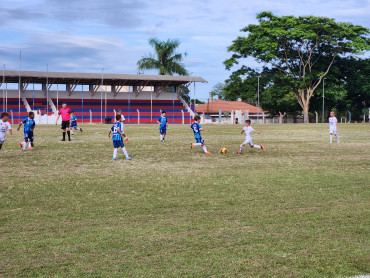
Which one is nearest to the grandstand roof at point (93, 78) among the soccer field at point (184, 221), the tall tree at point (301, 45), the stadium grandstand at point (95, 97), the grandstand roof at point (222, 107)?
the stadium grandstand at point (95, 97)

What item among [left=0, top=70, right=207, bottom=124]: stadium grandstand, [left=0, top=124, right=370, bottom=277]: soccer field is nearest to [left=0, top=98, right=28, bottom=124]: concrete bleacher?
[left=0, top=70, right=207, bottom=124]: stadium grandstand

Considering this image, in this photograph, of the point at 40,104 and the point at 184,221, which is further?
the point at 40,104

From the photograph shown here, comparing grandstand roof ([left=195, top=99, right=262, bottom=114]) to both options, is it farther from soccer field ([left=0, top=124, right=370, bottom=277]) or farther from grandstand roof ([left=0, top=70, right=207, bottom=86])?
soccer field ([left=0, top=124, right=370, bottom=277])

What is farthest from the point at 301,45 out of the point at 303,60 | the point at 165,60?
the point at 165,60

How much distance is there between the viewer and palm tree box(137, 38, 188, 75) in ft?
262

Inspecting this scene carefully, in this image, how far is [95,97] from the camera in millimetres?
72375

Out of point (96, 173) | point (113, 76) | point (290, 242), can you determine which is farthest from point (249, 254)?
point (113, 76)

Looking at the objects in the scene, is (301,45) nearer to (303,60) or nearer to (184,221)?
(303,60)

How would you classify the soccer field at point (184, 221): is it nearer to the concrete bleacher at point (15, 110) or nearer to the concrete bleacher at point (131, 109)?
the concrete bleacher at point (15, 110)

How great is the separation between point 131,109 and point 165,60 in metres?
15.2

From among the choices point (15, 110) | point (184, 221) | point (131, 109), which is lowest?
point (184, 221)

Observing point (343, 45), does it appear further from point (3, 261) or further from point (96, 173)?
point (3, 261)

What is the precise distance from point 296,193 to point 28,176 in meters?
6.65

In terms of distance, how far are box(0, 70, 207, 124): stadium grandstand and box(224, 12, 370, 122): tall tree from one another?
33.2 feet
